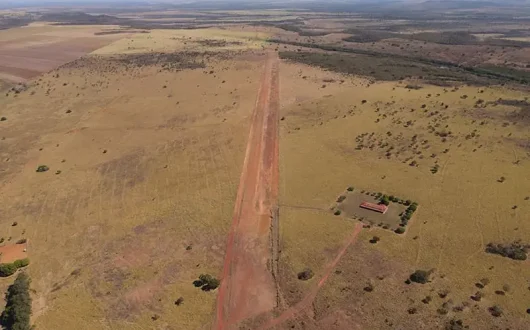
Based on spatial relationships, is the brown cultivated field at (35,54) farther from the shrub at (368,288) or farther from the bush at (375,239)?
the shrub at (368,288)

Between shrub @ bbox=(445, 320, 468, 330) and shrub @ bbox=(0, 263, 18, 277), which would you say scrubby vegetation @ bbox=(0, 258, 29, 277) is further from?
shrub @ bbox=(445, 320, 468, 330)

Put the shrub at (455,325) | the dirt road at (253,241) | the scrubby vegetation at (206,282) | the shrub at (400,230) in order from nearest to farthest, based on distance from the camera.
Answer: the shrub at (455,325) < the dirt road at (253,241) < the scrubby vegetation at (206,282) < the shrub at (400,230)

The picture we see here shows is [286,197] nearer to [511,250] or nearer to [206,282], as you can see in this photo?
[206,282]

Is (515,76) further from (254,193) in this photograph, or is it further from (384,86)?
(254,193)

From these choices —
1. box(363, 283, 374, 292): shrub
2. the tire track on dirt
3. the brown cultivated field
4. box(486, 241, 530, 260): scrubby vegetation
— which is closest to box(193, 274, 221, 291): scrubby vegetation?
the tire track on dirt

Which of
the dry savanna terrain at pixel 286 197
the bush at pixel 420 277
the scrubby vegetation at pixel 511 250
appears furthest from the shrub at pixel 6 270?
the scrubby vegetation at pixel 511 250

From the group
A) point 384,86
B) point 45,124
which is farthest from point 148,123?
point 384,86
